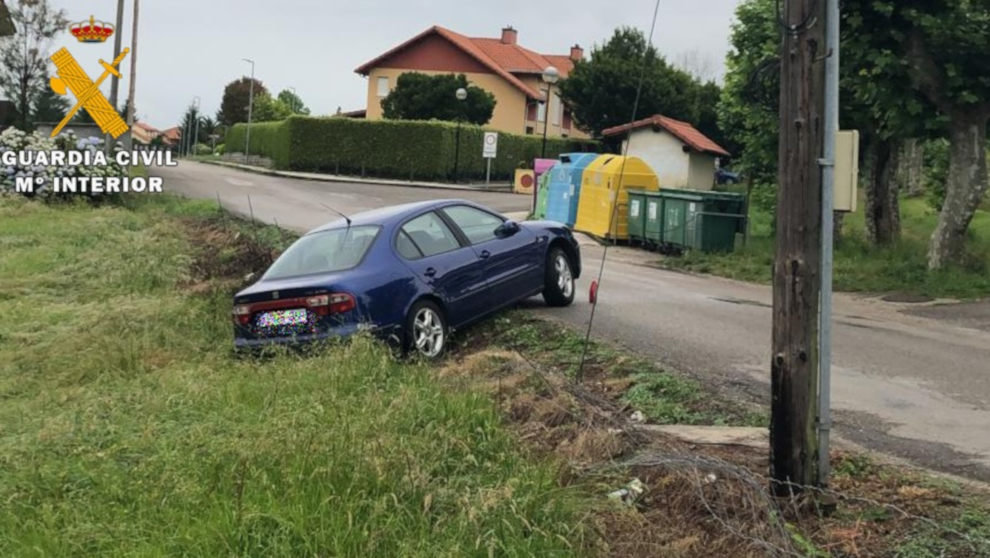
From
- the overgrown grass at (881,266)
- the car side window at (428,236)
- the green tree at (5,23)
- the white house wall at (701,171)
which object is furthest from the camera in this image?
the green tree at (5,23)

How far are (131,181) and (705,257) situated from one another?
17.3 metres

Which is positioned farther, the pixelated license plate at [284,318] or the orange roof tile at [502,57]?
the orange roof tile at [502,57]

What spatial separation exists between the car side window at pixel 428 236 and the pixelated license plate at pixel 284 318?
1.19 metres

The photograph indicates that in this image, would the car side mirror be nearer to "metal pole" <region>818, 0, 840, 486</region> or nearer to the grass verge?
the grass verge

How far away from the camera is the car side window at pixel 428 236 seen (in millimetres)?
9039

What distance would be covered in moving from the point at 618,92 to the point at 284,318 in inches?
1776

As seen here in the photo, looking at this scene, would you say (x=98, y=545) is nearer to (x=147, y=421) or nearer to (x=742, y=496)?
(x=147, y=421)

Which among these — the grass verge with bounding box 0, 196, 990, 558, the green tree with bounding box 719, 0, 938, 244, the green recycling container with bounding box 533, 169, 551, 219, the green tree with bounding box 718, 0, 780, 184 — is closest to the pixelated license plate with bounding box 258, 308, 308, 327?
the grass verge with bounding box 0, 196, 990, 558

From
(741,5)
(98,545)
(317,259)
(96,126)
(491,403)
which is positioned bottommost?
(98,545)

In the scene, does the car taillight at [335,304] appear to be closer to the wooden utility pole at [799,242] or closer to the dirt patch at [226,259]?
the dirt patch at [226,259]

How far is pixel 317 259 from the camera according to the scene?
350 inches

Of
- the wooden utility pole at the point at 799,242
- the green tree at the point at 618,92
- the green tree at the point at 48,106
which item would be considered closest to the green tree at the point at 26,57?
the green tree at the point at 48,106

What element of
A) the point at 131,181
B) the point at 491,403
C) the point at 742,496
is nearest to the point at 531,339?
the point at 491,403

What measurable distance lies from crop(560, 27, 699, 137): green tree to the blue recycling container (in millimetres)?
25103
